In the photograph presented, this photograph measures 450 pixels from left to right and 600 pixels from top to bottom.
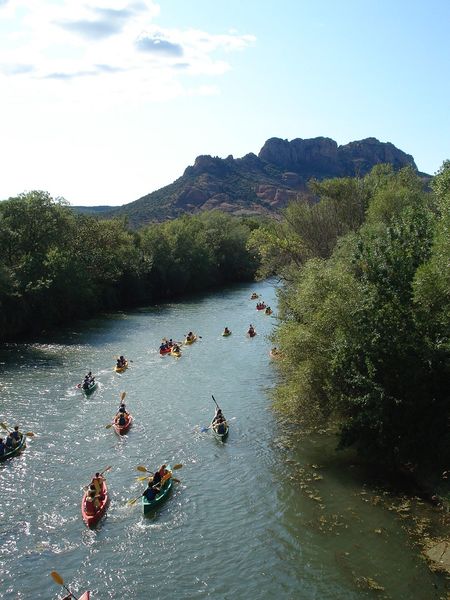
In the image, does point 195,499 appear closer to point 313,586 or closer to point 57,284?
point 313,586

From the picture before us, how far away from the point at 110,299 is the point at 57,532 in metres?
49.0

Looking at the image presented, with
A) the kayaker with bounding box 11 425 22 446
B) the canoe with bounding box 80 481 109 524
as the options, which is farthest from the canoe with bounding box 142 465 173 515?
the kayaker with bounding box 11 425 22 446

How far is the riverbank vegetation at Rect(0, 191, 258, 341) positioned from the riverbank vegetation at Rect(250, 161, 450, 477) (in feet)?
106

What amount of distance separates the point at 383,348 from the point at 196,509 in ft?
30.6

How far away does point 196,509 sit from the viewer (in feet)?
67.7

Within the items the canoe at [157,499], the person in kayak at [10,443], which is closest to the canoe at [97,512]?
the canoe at [157,499]

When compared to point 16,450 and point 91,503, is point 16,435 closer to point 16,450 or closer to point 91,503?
point 16,450

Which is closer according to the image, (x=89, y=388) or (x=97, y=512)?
(x=97, y=512)

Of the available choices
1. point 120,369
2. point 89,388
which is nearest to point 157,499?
point 89,388

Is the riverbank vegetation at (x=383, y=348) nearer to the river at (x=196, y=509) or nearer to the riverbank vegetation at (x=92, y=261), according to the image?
the river at (x=196, y=509)

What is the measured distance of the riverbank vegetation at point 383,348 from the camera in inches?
800

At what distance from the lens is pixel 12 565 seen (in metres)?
Answer: 17.3

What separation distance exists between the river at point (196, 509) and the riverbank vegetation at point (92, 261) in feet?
53.9

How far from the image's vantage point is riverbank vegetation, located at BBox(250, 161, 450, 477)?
66.6 feet
